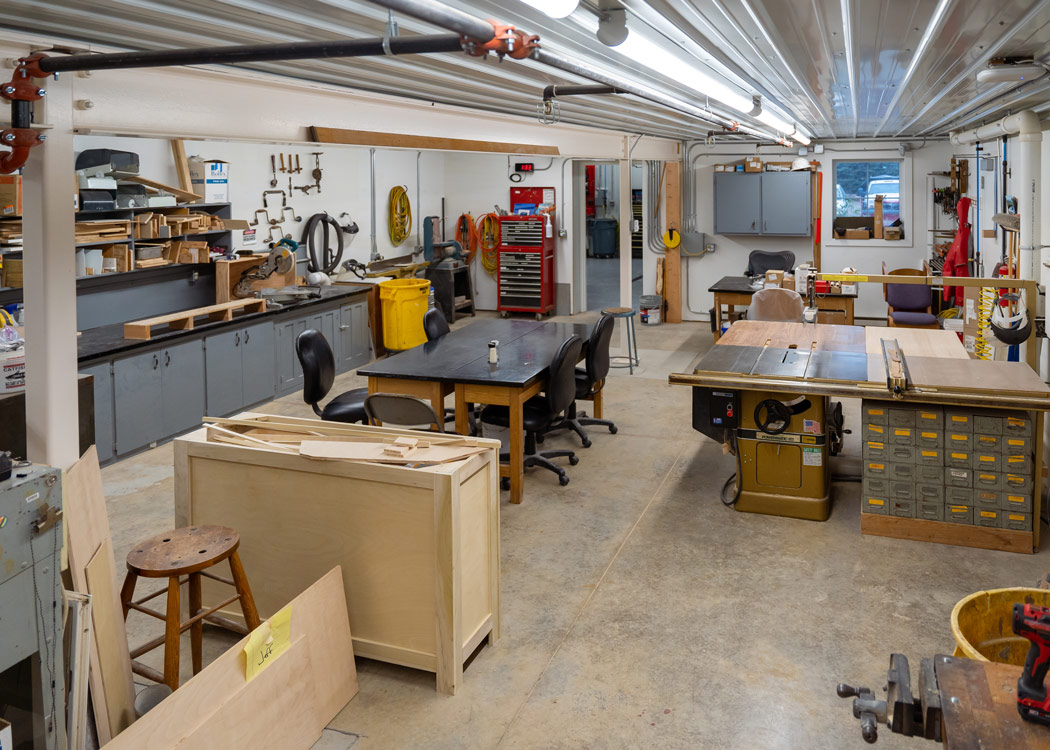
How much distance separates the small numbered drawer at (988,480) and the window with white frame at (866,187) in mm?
7788

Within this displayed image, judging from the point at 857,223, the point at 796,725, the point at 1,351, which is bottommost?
the point at 796,725

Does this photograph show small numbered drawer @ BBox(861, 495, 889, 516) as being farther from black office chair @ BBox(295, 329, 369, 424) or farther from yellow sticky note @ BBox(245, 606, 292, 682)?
yellow sticky note @ BBox(245, 606, 292, 682)

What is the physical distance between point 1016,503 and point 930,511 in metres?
0.40

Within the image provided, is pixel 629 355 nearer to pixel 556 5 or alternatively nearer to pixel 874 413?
pixel 874 413

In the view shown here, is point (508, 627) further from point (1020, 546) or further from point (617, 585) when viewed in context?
point (1020, 546)

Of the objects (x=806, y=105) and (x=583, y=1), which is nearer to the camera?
(x=583, y=1)

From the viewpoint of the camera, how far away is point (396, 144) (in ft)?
17.1

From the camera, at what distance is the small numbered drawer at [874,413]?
185 inches

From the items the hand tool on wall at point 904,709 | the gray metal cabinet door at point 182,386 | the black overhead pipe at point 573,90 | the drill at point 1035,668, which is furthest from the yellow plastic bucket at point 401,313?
the drill at point 1035,668

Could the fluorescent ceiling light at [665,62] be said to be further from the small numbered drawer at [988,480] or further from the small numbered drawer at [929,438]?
the small numbered drawer at [988,480]

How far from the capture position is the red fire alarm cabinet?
11.6 metres

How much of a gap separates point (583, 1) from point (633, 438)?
14.0 feet

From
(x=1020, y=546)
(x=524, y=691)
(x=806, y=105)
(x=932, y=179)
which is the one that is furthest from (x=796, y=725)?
(x=932, y=179)

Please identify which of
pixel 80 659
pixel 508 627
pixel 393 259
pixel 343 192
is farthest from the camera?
pixel 393 259
